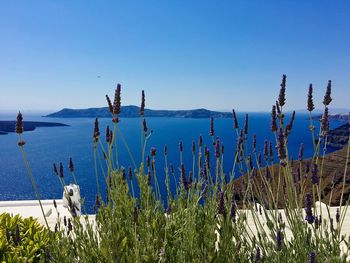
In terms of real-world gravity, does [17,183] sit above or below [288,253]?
below

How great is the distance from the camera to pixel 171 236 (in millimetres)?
2428

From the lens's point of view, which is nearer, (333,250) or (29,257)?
(333,250)

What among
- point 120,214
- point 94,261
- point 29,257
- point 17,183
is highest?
point 120,214

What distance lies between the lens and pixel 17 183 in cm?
5209

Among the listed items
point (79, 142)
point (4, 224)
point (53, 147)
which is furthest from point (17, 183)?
point (4, 224)

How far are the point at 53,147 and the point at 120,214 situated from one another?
78470 millimetres

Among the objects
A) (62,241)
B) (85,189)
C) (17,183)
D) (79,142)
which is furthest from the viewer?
(79,142)

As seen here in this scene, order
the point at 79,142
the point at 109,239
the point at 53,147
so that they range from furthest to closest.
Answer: the point at 79,142 → the point at 53,147 → the point at 109,239

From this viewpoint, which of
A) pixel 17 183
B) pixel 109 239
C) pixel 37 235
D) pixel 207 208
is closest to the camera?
pixel 109 239

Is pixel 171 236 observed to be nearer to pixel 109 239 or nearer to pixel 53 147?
pixel 109 239

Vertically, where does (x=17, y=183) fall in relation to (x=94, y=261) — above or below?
below

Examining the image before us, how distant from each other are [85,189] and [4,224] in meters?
42.6

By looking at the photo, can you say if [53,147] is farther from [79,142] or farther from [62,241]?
[62,241]

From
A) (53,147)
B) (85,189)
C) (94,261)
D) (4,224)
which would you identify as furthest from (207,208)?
(53,147)
